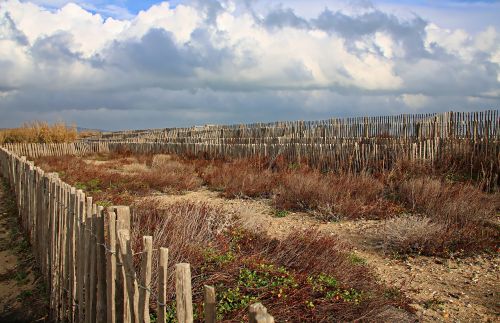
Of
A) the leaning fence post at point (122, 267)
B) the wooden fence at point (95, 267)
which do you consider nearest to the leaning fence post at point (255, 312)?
the wooden fence at point (95, 267)

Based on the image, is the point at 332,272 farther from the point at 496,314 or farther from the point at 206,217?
the point at 206,217

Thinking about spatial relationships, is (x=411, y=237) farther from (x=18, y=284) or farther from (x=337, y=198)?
(x=18, y=284)

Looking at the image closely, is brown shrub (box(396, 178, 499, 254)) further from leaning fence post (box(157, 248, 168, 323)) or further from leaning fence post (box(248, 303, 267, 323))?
leaning fence post (box(248, 303, 267, 323))

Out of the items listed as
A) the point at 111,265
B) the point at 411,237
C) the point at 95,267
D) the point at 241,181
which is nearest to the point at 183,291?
the point at 111,265

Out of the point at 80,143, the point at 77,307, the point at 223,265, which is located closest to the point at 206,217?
the point at 223,265

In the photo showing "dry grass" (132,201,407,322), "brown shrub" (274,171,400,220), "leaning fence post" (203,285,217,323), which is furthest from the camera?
"brown shrub" (274,171,400,220)

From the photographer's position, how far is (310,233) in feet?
18.5

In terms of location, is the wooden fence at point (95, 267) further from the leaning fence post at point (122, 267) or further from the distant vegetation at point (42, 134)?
the distant vegetation at point (42, 134)

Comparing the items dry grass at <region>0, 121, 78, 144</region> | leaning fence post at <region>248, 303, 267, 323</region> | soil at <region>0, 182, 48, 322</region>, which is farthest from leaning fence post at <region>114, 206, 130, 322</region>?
dry grass at <region>0, 121, 78, 144</region>

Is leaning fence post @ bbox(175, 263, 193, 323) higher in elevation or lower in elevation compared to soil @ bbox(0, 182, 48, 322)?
higher

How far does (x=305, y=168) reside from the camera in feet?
41.4

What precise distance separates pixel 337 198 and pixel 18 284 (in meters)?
5.68

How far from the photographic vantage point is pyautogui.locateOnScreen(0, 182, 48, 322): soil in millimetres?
4633

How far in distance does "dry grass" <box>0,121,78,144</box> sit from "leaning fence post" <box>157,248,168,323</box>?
29.8 metres
